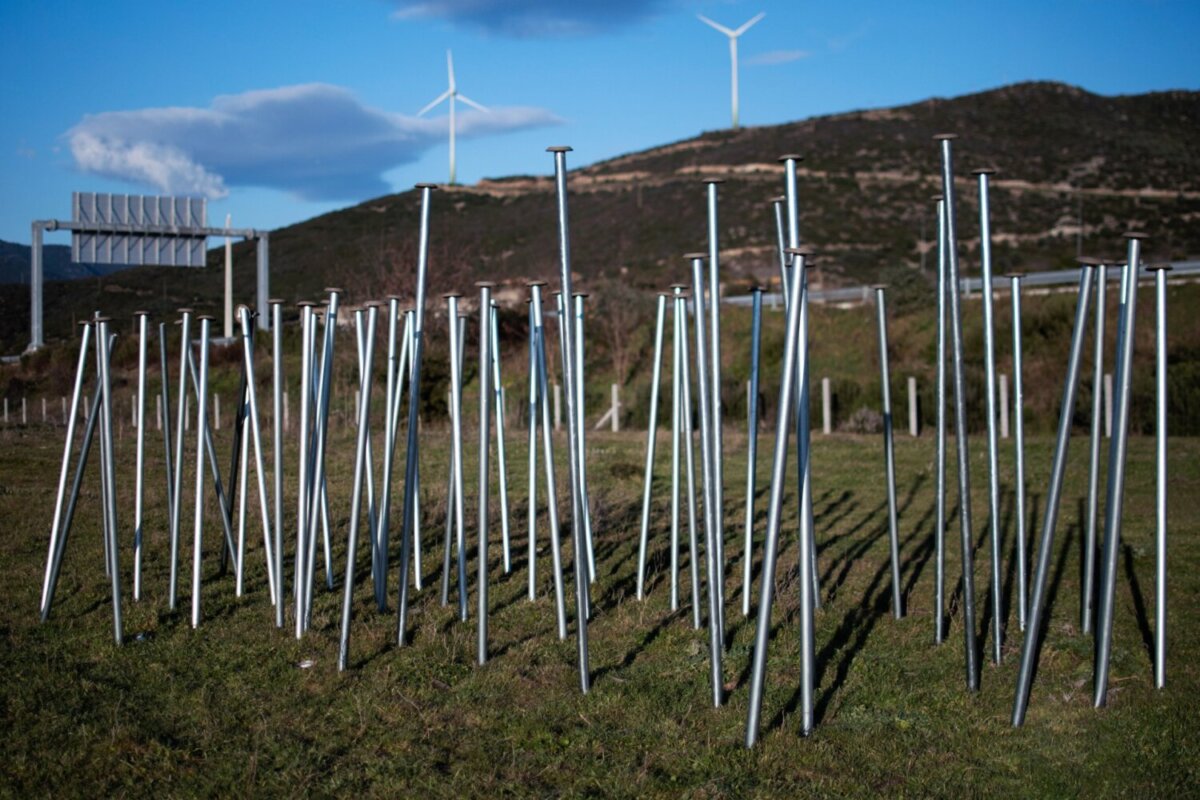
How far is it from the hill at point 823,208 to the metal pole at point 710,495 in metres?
28.1

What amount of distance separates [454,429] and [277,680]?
1446 millimetres

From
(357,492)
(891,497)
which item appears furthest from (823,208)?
(357,492)

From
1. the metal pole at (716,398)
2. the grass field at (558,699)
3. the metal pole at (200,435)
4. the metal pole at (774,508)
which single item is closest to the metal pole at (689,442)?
the grass field at (558,699)

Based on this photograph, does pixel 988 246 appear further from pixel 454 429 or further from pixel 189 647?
pixel 189 647

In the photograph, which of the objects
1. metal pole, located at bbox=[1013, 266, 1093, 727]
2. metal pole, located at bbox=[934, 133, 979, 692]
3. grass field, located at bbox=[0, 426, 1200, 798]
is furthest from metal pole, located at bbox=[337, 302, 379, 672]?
metal pole, located at bbox=[1013, 266, 1093, 727]

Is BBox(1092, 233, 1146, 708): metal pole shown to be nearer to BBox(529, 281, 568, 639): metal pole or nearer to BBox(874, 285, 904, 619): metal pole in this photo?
BBox(874, 285, 904, 619): metal pole

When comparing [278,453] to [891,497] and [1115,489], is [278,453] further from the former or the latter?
[1115,489]

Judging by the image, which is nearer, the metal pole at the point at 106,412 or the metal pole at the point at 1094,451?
→ the metal pole at the point at 1094,451

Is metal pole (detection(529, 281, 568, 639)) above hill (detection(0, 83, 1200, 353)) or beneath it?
beneath

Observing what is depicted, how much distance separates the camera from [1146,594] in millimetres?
7332

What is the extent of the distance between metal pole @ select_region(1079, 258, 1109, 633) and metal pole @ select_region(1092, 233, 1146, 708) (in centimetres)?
40

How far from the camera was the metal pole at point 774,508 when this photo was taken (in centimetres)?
449

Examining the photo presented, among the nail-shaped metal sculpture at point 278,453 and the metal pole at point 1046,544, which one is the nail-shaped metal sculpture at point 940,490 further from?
the nail-shaped metal sculpture at point 278,453

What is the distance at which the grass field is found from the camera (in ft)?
13.7
